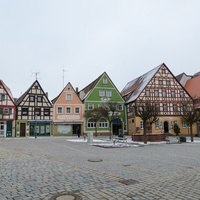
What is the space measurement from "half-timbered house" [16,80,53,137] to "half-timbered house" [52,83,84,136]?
131 centimetres

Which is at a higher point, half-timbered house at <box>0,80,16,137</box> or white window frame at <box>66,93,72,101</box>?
white window frame at <box>66,93,72,101</box>

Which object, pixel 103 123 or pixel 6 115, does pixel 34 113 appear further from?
pixel 103 123

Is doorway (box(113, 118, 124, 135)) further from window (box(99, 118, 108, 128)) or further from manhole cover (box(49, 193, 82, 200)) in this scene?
manhole cover (box(49, 193, 82, 200))

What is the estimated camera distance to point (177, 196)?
5582mm

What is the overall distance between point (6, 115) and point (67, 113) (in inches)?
438

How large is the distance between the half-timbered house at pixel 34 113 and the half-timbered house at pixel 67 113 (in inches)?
51.5

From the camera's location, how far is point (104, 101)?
4834 centimetres

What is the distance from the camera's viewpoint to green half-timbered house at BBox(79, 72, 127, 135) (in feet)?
155

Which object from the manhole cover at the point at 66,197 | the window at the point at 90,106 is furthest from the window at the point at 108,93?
the manhole cover at the point at 66,197

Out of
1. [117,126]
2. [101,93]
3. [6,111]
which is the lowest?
[117,126]

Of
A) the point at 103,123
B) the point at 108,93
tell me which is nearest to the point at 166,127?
the point at 103,123

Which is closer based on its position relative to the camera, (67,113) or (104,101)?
(67,113)

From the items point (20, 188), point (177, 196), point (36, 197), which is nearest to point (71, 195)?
point (36, 197)

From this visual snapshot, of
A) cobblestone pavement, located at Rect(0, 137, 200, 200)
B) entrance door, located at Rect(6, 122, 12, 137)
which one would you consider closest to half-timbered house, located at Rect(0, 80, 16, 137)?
entrance door, located at Rect(6, 122, 12, 137)
